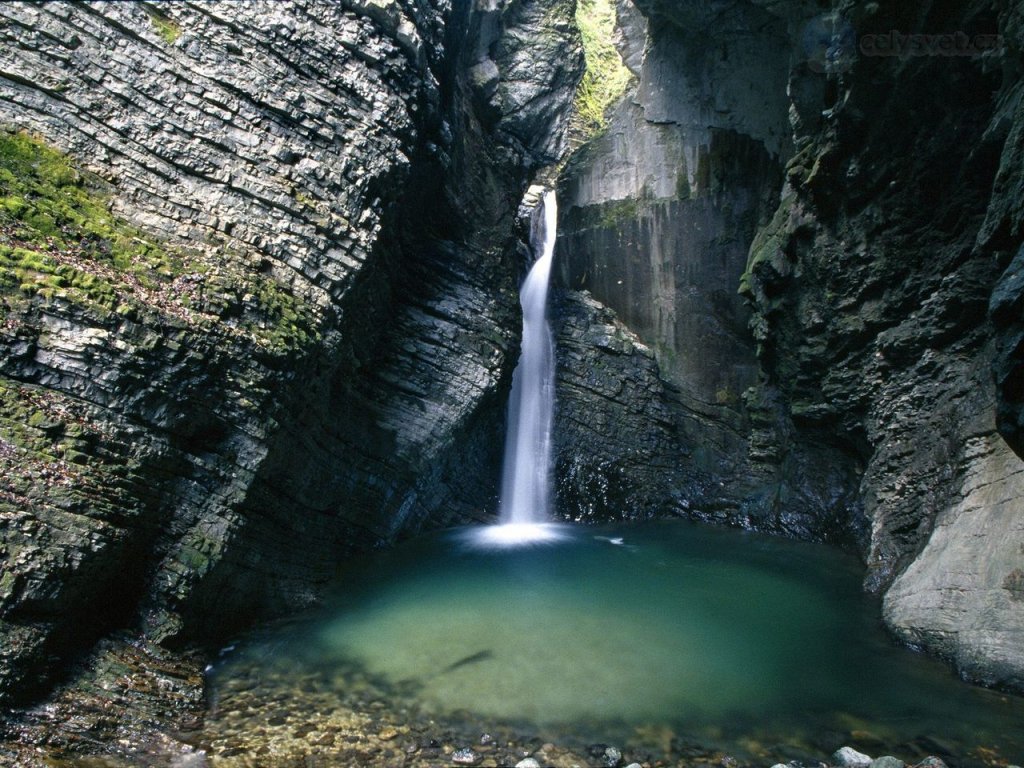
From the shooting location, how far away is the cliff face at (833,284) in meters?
7.57

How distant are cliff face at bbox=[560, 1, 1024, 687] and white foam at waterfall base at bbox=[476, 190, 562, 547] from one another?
2.30ft

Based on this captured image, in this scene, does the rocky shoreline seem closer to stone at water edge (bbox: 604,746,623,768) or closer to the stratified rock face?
stone at water edge (bbox: 604,746,623,768)

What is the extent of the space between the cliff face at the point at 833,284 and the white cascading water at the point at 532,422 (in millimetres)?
692

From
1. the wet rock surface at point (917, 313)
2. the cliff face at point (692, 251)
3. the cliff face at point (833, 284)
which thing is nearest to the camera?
the wet rock surface at point (917, 313)

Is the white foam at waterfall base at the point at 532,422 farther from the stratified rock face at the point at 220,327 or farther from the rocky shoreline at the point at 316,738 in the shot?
the rocky shoreline at the point at 316,738

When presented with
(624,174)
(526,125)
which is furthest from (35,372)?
(624,174)

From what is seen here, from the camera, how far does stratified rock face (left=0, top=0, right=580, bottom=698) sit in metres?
6.43

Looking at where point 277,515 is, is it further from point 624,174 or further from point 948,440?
point 624,174

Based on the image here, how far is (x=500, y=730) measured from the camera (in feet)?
19.5

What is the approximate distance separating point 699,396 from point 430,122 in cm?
1086

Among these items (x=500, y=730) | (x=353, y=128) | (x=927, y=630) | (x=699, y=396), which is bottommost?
(x=500, y=730)

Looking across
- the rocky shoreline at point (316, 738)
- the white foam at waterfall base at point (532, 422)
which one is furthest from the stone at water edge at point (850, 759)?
the white foam at waterfall base at point (532, 422)

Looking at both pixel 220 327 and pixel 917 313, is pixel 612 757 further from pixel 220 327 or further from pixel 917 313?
pixel 917 313

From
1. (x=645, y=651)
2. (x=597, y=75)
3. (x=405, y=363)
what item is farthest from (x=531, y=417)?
(x=597, y=75)
